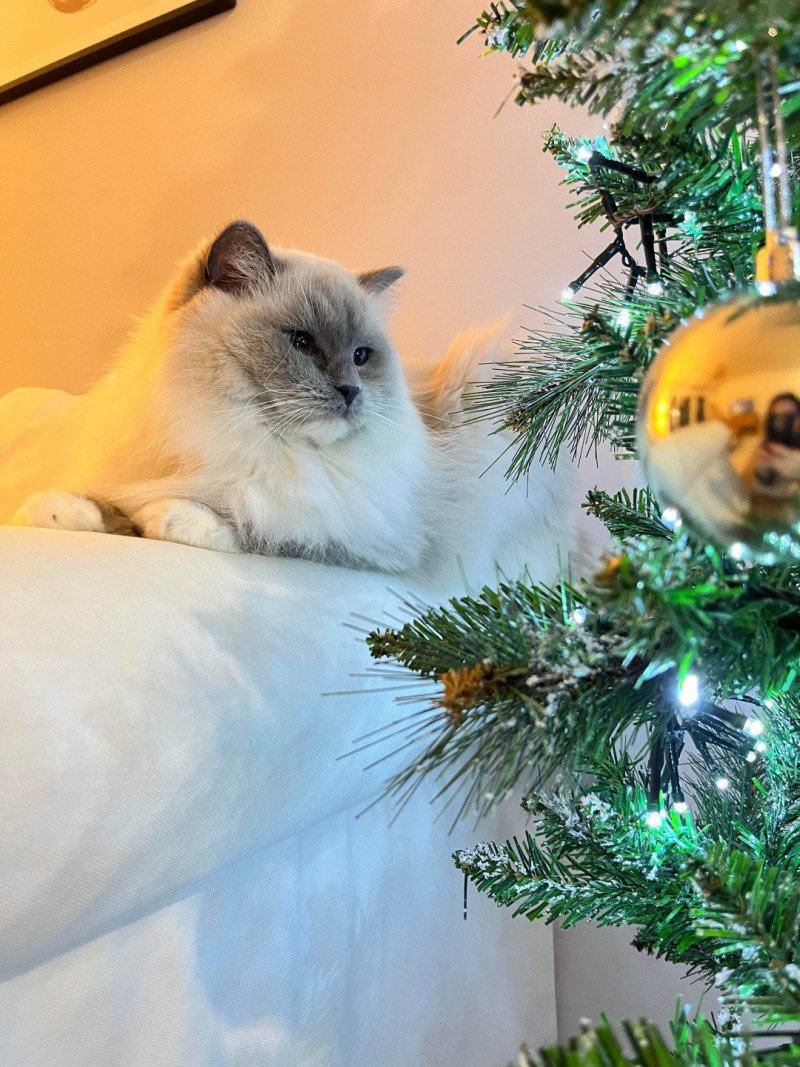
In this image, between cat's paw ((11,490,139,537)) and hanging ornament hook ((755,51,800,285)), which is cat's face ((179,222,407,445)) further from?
hanging ornament hook ((755,51,800,285))

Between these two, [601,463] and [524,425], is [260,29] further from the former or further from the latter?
[524,425]

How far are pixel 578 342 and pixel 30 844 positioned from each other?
484 mm

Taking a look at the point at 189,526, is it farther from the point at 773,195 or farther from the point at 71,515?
the point at 773,195

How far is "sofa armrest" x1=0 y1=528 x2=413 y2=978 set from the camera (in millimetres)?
496

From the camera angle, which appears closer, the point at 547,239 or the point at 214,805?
the point at 214,805

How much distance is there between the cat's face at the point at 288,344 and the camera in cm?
93

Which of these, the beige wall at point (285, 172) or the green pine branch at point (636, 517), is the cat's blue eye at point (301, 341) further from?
the beige wall at point (285, 172)

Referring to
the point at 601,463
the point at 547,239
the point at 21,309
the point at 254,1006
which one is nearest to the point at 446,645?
the point at 254,1006

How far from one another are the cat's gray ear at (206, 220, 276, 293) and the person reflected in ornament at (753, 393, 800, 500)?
799mm

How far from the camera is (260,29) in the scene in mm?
1700

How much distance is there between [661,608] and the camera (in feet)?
1.05

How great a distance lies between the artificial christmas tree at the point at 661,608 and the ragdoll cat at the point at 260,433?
0.30m

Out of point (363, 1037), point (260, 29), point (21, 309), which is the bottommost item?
point (363, 1037)

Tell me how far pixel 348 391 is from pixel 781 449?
70 centimetres
